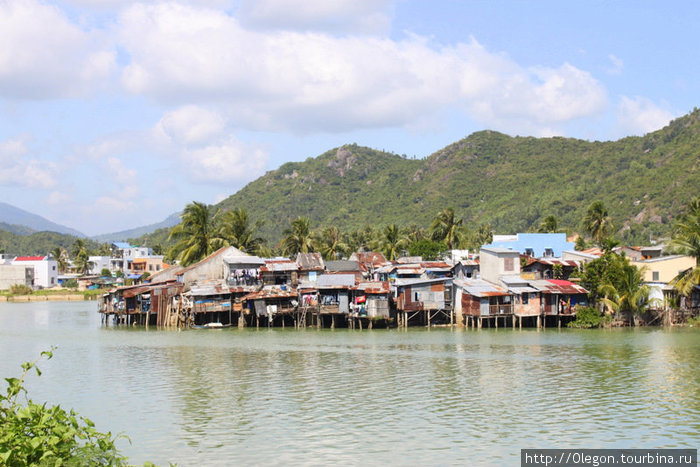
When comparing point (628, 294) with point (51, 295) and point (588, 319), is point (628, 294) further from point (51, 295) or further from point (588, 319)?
point (51, 295)

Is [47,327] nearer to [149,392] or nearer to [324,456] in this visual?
[149,392]

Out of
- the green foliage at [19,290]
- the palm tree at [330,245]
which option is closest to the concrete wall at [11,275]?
the green foliage at [19,290]

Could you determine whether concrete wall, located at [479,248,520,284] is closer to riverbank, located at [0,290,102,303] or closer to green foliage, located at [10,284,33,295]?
riverbank, located at [0,290,102,303]

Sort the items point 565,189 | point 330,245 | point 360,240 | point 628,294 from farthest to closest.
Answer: point 565,189 < point 360,240 < point 330,245 < point 628,294

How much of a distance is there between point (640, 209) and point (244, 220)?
73.6 metres

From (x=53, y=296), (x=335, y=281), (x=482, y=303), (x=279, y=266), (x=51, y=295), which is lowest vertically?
(x=482, y=303)

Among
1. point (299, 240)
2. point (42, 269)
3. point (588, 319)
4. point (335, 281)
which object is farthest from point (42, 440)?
point (42, 269)

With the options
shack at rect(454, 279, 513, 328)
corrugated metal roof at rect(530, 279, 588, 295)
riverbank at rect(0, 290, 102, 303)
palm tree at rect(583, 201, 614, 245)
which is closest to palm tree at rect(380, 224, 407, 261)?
palm tree at rect(583, 201, 614, 245)

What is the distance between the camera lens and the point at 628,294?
52.5 m

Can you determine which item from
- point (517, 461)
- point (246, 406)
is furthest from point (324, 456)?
point (246, 406)

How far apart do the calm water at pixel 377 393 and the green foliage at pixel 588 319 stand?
292 centimetres

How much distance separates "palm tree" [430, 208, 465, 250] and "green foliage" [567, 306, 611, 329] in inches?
1214

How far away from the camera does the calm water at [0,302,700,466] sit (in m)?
21.2

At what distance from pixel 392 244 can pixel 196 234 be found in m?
29.6
